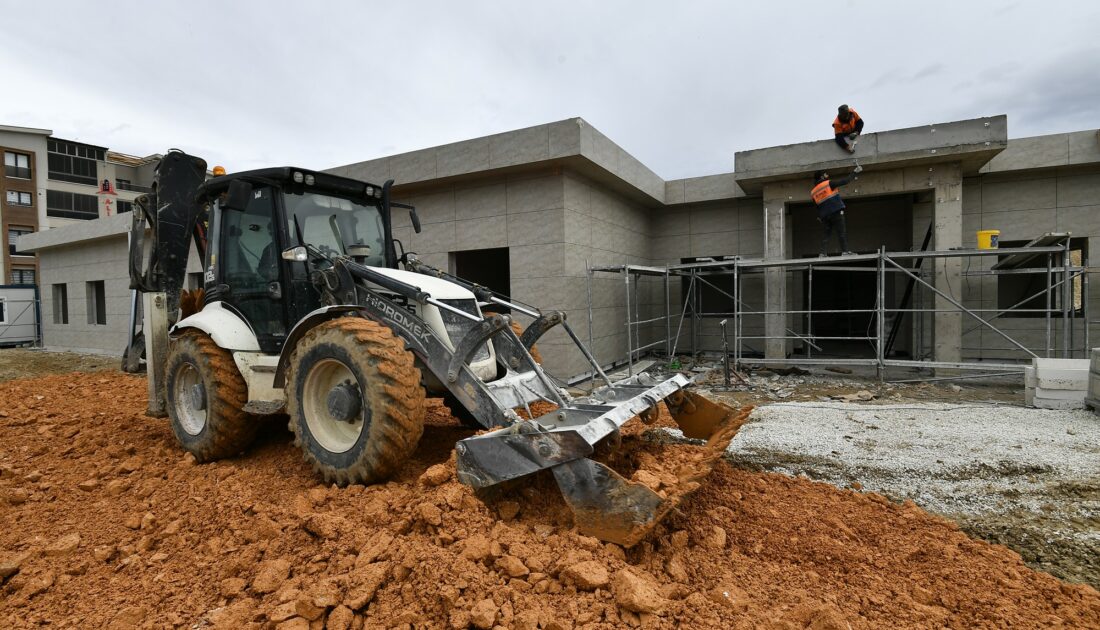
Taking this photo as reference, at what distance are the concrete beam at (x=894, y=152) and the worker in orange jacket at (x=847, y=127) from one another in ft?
0.46

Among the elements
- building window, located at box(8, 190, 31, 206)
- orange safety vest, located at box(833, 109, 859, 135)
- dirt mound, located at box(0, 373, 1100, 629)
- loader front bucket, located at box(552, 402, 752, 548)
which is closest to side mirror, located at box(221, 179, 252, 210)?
dirt mound, located at box(0, 373, 1100, 629)

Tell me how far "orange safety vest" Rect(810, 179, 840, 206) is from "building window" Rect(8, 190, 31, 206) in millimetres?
51499

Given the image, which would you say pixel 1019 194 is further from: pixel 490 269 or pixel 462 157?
pixel 490 269

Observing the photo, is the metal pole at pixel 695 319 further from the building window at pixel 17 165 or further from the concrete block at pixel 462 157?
the building window at pixel 17 165

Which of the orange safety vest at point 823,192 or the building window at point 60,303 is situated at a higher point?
the orange safety vest at point 823,192

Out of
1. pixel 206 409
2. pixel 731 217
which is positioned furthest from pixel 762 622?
pixel 731 217

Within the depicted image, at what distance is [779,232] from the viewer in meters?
11.3

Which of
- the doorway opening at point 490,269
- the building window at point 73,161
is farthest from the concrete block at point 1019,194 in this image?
the building window at point 73,161

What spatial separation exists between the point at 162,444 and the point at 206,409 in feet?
3.61

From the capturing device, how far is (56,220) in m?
40.4

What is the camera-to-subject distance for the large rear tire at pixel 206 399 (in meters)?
4.63

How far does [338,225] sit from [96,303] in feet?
59.6

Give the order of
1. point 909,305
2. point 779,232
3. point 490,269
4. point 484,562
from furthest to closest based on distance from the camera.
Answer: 1. point 490,269
2. point 909,305
3. point 779,232
4. point 484,562

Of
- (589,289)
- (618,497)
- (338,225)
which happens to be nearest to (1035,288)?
(589,289)
